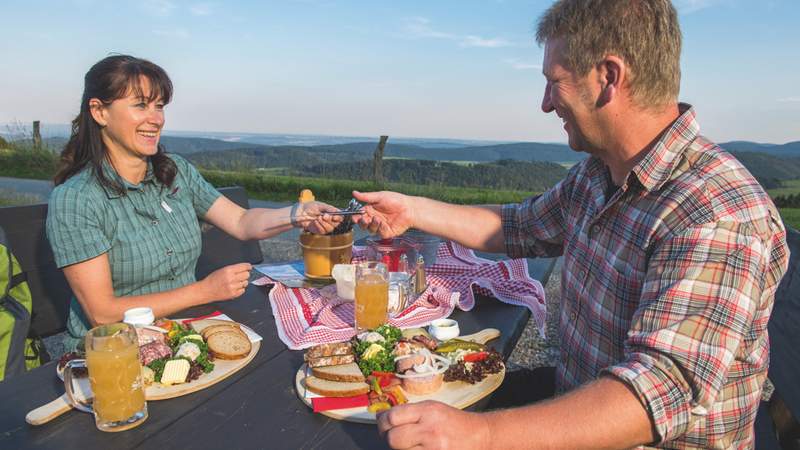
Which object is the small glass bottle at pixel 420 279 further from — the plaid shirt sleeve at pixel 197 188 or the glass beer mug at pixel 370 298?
the plaid shirt sleeve at pixel 197 188

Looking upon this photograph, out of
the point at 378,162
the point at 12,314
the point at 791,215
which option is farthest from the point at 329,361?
the point at 378,162

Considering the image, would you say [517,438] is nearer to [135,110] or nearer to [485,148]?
[135,110]

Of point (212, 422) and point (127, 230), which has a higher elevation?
point (127, 230)

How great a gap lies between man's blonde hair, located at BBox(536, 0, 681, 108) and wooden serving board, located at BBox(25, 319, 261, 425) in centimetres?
144

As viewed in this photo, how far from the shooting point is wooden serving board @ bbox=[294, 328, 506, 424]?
4.53 ft

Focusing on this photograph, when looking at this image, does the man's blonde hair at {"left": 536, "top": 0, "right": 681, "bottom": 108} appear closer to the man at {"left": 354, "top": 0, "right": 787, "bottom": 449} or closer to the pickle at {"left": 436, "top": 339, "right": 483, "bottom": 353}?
the man at {"left": 354, "top": 0, "right": 787, "bottom": 449}

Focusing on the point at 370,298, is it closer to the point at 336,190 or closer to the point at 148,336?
the point at 148,336

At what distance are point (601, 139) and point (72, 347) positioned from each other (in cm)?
230

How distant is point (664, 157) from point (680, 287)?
455 mm

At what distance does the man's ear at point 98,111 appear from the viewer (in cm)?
246

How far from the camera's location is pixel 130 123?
2494 millimetres

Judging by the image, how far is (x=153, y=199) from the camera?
260 centimetres

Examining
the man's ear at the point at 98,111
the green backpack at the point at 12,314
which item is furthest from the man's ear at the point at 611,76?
the green backpack at the point at 12,314

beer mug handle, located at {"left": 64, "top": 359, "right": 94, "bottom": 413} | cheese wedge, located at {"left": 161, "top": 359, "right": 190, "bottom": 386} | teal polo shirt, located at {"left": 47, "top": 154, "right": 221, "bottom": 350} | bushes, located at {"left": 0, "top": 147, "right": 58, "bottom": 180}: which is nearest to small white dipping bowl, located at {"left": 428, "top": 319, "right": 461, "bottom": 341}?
cheese wedge, located at {"left": 161, "top": 359, "right": 190, "bottom": 386}
